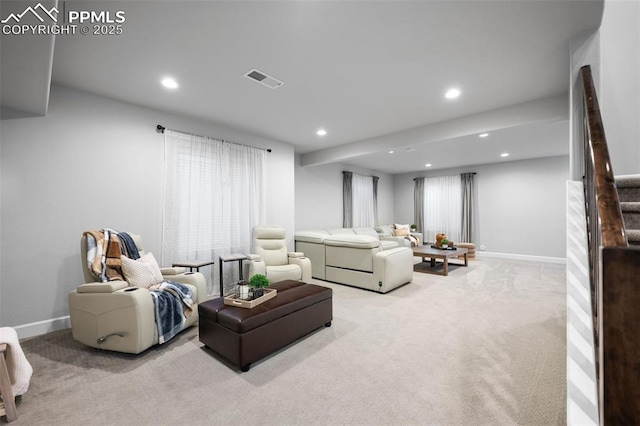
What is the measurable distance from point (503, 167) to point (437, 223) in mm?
2272

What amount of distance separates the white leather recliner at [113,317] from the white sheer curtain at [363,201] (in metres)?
5.82

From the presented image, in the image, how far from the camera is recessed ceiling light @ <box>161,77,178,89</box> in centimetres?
281

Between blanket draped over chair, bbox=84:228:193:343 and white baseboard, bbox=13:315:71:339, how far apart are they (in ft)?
3.20

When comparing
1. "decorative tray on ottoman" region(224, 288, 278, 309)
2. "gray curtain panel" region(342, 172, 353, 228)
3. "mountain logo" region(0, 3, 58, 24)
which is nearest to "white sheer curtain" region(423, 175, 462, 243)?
"gray curtain panel" region(342, 172, 353, 228)

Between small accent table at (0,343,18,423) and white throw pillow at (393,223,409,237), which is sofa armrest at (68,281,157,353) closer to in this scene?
small accent table at (0,343,18,423)

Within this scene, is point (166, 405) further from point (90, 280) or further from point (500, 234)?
point (500, 234)

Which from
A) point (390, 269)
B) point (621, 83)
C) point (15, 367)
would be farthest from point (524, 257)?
point (15, 367)

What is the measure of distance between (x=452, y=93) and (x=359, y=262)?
102 inches

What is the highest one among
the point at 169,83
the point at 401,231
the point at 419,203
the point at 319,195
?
the point at 169,83

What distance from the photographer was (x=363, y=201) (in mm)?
8016

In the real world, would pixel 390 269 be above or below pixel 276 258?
below

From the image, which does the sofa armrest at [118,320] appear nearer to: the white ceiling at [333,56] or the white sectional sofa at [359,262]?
the white ceiling at [333,56]

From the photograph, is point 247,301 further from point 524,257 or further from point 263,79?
point 524,257

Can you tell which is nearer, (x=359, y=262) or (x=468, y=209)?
(x=359, y=262)
